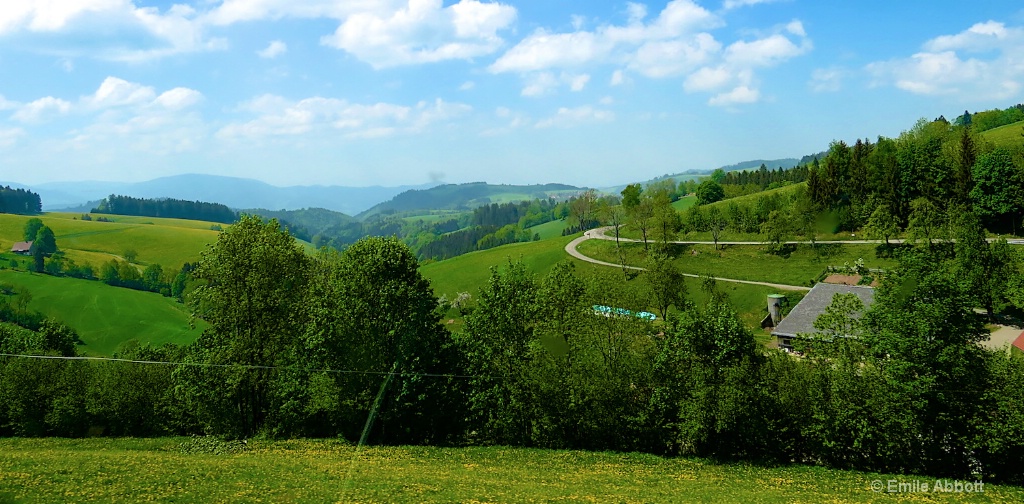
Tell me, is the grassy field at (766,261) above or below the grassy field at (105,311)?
above

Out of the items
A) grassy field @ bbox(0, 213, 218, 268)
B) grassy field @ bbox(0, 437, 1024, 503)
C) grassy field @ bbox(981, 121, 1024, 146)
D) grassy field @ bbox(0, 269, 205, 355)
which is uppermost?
grassy field @ bbox(981, 121, 1024, 146)

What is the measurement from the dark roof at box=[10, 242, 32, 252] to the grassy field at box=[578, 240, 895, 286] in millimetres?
170807

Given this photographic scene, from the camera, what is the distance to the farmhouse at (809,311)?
5697cm

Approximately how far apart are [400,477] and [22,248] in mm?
191894

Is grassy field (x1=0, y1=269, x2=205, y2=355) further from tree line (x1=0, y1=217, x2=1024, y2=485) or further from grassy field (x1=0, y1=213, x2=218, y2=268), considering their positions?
tree line (x1=0, y1=217, x2=1024, y2=485)

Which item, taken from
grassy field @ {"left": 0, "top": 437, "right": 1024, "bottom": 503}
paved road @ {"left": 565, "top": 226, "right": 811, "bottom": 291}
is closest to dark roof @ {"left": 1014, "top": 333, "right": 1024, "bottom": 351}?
paved road @ {"left": 565, "top": 226, "right": 811, "bottom": 291}

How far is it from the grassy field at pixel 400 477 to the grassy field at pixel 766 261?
58410 mm

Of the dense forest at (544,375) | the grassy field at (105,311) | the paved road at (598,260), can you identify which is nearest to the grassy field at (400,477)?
the dense forest at (544,375)

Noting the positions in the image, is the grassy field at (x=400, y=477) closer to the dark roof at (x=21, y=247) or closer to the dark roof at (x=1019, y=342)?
the dark roof at (x=1019, y=342)

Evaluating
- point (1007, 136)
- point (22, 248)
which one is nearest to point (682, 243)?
point (1007, 136)

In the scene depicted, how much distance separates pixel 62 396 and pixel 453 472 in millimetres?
31403

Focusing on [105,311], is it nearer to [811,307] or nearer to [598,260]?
Result: [598,260]

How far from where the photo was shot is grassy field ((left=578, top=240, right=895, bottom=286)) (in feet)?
255

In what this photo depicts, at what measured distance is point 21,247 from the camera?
157250 mm
